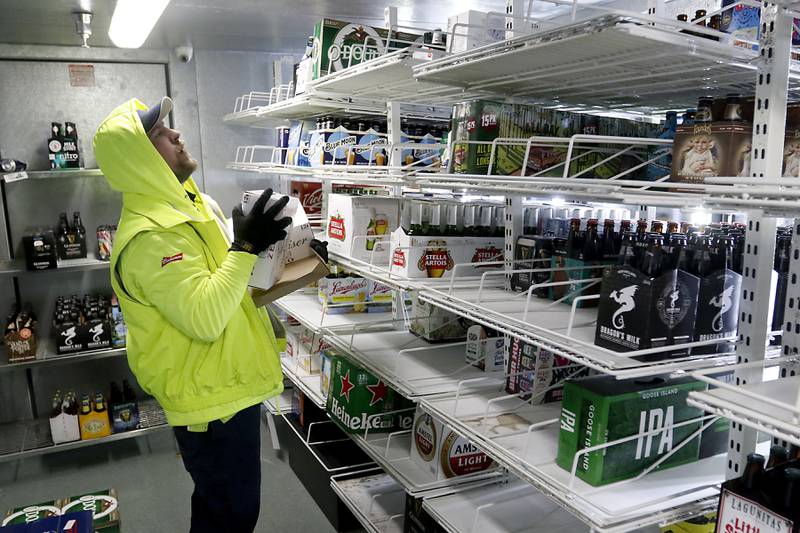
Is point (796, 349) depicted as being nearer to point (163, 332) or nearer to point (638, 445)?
point (638, 445)

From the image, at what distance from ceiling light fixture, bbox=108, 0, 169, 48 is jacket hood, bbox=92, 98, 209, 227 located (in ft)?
2.26

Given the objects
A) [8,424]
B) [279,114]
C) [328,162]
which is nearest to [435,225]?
[328,162]

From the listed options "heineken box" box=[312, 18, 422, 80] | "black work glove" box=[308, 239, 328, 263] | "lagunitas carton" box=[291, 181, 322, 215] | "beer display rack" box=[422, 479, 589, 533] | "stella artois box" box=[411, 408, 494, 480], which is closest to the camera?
"beer display rack" box=[422, 479, 589, 533]

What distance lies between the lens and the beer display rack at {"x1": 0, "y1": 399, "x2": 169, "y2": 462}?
11.9ft

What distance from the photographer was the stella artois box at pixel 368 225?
266 cm

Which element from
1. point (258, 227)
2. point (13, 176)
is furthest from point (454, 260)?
point (13, 176)

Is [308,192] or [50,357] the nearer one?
[50,357]

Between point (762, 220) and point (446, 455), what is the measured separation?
136 cm

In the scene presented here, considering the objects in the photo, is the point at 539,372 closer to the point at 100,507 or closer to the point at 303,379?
the point at 303,379

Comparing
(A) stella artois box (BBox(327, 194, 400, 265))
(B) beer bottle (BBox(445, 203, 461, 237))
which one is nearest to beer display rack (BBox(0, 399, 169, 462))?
(A) stella artois box (BBox(327, 194, 400, 265))

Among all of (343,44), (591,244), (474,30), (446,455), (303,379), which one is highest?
(343,44)

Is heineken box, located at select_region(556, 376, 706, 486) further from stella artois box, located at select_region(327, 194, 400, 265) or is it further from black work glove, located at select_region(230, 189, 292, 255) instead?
stella artois box, located at select_region(327, 194, 400, 265)

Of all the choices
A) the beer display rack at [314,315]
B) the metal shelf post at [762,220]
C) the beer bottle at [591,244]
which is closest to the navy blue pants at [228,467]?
the beer display rack at [314,315]

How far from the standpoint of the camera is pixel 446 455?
2.24 meters
